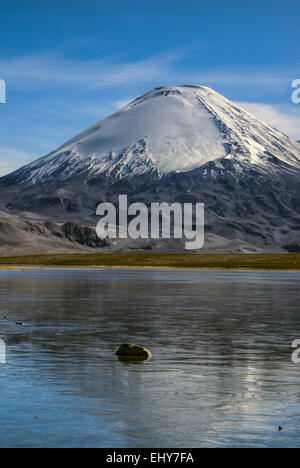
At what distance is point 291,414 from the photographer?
19.0m

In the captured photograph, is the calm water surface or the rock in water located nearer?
the calm water surface

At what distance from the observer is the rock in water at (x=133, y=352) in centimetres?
2831

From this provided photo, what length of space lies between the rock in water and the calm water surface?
48 cm

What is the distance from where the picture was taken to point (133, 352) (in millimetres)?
28500

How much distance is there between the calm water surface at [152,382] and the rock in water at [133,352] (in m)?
0.48

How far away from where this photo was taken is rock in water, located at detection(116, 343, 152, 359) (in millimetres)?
28309

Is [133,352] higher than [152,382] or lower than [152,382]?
higher

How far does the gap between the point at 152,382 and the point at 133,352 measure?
17.4ft

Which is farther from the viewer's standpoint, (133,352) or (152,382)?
(133,352)

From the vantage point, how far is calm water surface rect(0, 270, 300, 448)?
17000 millimetres
